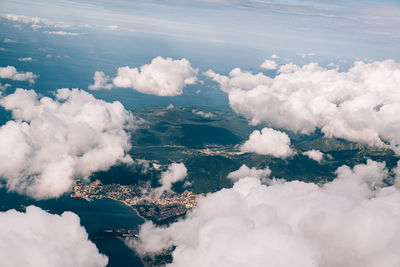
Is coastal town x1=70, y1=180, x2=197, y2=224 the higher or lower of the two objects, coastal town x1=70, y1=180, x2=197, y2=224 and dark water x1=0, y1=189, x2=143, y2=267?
the lower

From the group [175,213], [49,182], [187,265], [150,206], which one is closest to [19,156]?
[49,182]

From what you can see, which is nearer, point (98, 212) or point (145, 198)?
point (98, 212)

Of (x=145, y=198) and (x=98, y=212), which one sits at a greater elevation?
(x=98, y=212)

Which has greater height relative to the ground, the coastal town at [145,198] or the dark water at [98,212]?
the dark water at [98,212]

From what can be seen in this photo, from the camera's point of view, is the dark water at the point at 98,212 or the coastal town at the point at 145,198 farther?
the coastal town at the point at 145,198
